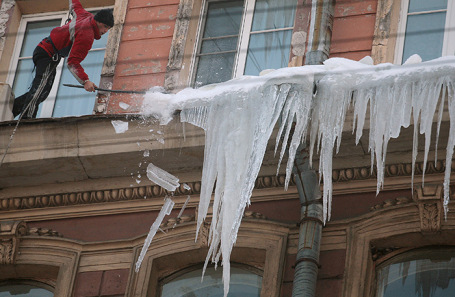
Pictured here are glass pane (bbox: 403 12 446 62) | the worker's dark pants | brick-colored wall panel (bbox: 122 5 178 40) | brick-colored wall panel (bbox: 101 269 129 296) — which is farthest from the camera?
brick-colored wall panel (bbox: 122 5 178 40)

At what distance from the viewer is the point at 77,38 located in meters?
13.4

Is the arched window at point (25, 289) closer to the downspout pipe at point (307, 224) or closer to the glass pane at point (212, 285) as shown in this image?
the glass pane at point (212, 285)

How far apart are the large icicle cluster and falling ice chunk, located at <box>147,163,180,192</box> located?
65 cm

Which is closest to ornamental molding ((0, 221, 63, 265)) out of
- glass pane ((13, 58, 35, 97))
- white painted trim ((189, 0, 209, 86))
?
glass pane ((13, 58, 35, 97))

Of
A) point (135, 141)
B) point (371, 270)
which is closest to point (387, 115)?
point (371, 270)

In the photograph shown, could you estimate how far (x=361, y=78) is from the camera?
11594mm

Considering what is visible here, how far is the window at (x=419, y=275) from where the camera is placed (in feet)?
37.4

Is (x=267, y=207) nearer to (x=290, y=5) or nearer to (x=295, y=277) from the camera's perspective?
(x=295, y=277)

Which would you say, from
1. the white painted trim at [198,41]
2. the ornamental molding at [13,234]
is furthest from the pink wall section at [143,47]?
the ornamental molding at [13,234]

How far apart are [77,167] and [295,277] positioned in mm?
2414

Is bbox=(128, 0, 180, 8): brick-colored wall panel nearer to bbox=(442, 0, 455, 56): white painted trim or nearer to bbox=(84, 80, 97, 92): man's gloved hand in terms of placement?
bbox=(84, 80, 97, 92): man's gloved hand

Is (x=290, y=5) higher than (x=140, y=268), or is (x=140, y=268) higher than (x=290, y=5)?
(x=290, y=5)

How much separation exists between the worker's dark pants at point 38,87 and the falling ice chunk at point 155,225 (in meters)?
1.81

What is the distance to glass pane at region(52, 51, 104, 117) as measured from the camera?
1375cm
